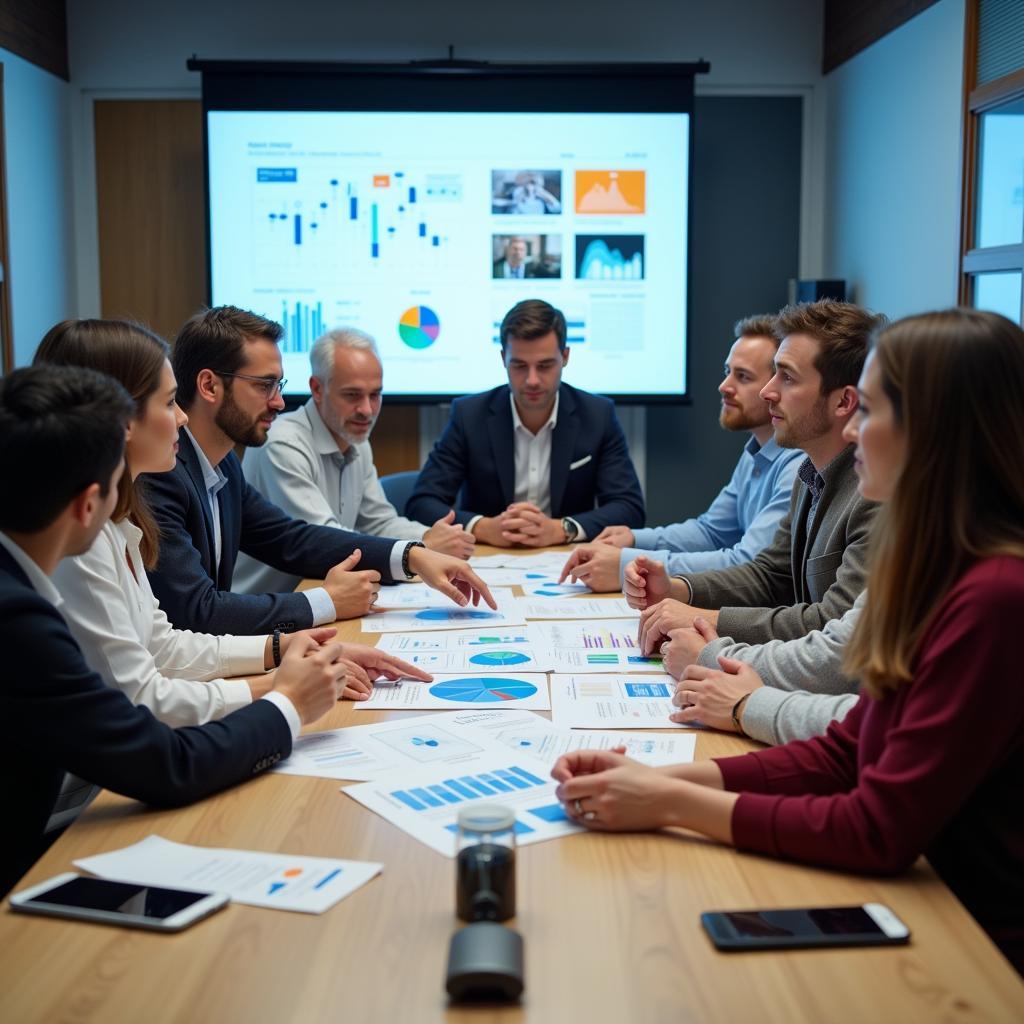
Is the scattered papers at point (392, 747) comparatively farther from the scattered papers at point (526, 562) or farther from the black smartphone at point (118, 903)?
the scattered papers at point (526, 562)

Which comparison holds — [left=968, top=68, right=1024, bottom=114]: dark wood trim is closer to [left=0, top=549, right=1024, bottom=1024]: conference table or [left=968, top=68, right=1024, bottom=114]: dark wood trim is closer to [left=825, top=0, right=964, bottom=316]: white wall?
[left=825, top=0, right=964, bottom=316]: white wall

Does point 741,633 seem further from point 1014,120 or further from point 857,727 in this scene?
point 1014,120

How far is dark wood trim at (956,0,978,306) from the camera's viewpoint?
395cm

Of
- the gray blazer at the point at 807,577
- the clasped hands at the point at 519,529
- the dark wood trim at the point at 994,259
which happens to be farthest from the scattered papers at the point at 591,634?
the dark wood trim at the point at 994,259

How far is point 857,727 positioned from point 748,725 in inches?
10.1

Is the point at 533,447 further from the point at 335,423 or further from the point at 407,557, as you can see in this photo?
the point at 407,557

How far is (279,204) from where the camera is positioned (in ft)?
16.6

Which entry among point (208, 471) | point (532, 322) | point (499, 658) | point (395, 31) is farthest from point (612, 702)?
point (395, 31)

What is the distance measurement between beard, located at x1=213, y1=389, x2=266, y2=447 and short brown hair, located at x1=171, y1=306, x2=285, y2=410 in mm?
44

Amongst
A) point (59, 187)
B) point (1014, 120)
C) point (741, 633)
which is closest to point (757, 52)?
point (1014, 120)

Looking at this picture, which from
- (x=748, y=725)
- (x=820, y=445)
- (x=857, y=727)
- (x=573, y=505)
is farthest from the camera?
(x=573, y=505)

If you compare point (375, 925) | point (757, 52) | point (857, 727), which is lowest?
point (375, 925)

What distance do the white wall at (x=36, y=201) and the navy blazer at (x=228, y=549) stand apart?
7.17 ft

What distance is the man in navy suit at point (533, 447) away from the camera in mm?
3930
